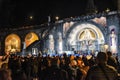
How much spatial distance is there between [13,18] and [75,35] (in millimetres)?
22711

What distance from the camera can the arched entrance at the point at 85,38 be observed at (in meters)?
39.2

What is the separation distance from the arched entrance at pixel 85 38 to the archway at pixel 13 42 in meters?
13.0

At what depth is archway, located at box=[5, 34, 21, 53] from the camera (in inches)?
2037

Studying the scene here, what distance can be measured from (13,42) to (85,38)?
17.1 meters

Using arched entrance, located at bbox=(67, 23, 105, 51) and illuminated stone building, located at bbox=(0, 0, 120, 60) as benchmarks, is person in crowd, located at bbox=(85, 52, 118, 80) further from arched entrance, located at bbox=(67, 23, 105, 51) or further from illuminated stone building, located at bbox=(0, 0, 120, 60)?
arched entrance, located at bbox=(67, 23, 105, 51)

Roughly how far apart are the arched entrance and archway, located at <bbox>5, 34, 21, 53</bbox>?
1302 cm

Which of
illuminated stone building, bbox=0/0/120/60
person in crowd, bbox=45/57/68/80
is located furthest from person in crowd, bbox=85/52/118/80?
illuminated stone building, bbox=0/0/120/60

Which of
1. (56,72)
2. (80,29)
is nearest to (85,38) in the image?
(80,29)

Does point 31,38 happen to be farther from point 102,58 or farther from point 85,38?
point 102,58

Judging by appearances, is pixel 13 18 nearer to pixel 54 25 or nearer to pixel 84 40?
pixel 54 25

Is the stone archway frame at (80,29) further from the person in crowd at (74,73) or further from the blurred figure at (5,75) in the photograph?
the blurred figure at (5,75)

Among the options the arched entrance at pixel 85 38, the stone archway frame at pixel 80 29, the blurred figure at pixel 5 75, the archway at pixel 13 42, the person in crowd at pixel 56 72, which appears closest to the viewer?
the blurred figure at pixel 5 75

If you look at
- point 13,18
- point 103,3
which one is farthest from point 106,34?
point 13,18

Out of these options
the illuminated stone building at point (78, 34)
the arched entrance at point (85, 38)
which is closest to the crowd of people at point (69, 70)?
the illuminated stone building at point (78, 34)
